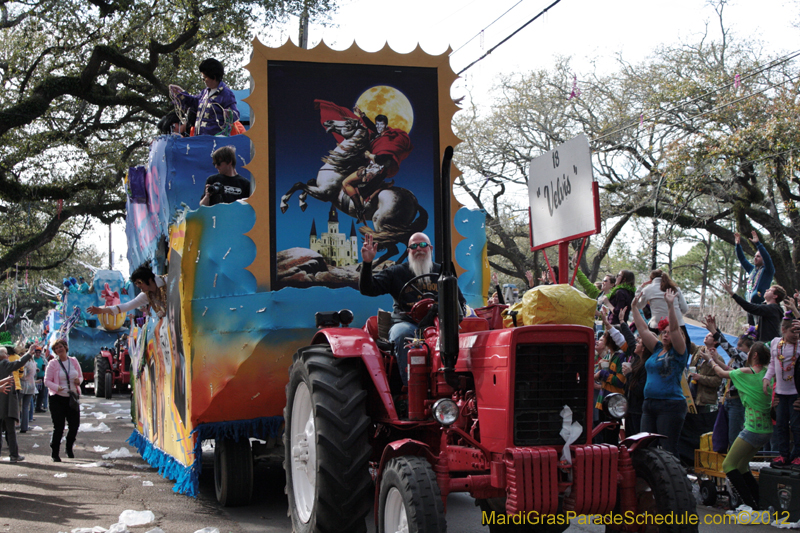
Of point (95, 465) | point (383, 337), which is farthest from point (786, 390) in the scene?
point (95, 465)

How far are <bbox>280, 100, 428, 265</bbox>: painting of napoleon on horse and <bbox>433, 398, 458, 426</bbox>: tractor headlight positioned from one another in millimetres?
2968

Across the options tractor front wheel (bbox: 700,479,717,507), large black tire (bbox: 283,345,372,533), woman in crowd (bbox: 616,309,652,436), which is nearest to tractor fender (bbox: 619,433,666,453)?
large black tire (bbox: 283,345,372,533)

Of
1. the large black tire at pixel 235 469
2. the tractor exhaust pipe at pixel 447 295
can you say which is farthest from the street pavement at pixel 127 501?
the tractor exhaust pipe at pixel 447 295

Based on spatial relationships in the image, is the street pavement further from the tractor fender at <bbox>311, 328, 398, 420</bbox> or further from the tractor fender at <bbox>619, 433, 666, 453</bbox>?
the tractor fender at <bbox>619, 433, 666, 453</bbox>

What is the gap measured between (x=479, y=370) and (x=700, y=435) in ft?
18.1

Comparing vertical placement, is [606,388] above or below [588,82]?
below

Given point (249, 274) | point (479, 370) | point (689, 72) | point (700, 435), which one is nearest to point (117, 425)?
point (249, 274)

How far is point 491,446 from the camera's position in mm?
4328

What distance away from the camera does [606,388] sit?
8.69 metres

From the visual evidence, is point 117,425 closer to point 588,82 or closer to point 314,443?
point 314,443

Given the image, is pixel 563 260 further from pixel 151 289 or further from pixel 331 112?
pixel 151 289

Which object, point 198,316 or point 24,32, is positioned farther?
point 24,32

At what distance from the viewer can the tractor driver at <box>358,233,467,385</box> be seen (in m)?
5.39

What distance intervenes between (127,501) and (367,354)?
12.3 ft
